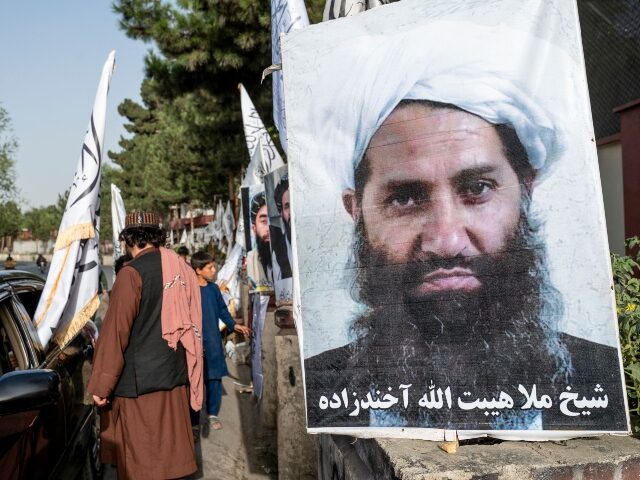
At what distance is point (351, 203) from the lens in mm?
2398

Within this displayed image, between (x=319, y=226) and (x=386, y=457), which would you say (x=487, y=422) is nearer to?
(x=386, y=457)

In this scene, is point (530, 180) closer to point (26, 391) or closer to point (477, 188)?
point (477, 188)

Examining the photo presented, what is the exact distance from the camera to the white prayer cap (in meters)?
2.13

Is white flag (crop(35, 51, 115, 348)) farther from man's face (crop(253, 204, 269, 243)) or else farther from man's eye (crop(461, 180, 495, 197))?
man's eye (crop(461, 180, 495, 197))

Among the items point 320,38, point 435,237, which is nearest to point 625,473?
point 435,237

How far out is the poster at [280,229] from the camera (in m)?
5.10

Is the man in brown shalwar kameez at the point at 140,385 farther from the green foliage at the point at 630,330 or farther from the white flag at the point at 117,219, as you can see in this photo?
the white flag at the point at 117,219

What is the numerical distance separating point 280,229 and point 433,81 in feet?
10.1

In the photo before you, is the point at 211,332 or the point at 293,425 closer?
the point at 293,425

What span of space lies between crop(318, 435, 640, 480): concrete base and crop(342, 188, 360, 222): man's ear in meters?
0.82

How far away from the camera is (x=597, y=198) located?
2062 mm

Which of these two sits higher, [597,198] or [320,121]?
[320,121]

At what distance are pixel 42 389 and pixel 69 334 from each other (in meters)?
1.65

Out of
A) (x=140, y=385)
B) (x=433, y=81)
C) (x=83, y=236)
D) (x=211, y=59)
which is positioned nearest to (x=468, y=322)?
(x=433, y=81)
